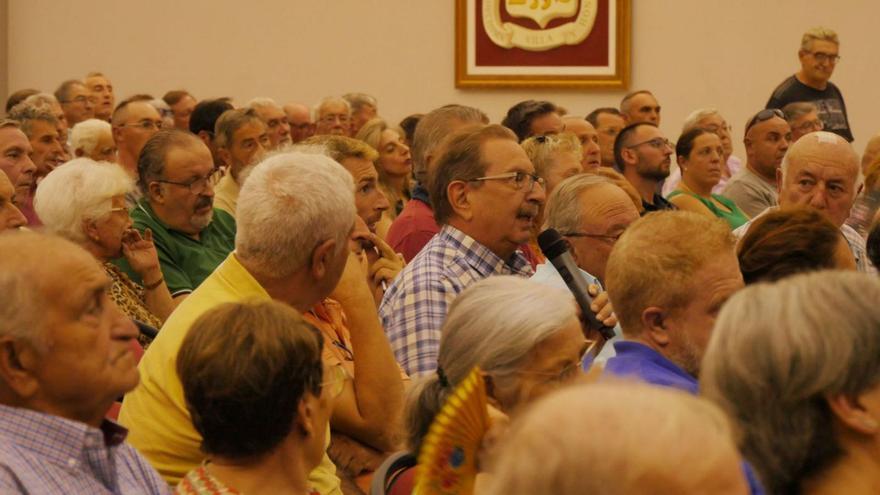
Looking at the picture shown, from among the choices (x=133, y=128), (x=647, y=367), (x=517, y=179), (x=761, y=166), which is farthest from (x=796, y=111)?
(x=647, y=367)

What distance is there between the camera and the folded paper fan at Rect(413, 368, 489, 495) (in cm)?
202

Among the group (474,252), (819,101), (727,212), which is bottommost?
(727,212)

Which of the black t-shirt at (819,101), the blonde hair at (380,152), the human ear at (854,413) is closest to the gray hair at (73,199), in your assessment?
the blonde hair at (380,152)

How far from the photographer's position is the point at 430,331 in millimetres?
3666

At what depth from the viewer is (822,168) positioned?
4773mm

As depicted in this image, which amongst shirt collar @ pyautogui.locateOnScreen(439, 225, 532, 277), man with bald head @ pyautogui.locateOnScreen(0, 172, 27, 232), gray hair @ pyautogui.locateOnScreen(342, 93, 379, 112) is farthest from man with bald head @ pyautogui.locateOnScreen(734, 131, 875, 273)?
gray hair @ pyautogui.locateOnScreen(342, 93, 379, 112)

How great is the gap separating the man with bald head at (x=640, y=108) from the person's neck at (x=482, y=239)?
5922 mm

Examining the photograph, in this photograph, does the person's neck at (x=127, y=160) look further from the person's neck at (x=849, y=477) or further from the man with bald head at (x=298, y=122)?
the person's neck at (x=849, y=477)

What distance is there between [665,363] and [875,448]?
0.82m

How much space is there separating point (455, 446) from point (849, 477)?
1.78ft

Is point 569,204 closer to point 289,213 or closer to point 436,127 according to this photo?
point 289,213

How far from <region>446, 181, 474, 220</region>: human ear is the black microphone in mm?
387

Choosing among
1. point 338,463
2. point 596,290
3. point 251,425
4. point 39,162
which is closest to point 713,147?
point 39,162

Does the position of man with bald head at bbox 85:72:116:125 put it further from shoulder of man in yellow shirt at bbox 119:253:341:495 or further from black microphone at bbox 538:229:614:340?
shoulder of man in yellow shirt at bbox 119:253:341:495
